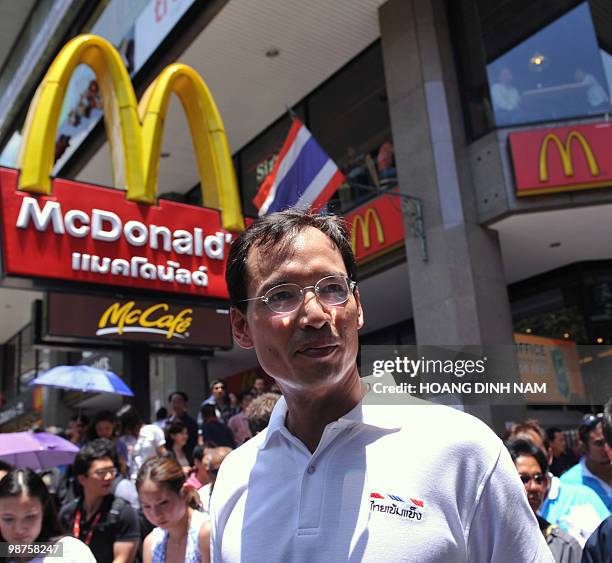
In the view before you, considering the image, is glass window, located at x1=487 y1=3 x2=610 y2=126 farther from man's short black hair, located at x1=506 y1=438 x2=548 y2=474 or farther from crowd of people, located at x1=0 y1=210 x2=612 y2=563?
crowd of people, located at x1=0 y1=210 x2=612 y2=563

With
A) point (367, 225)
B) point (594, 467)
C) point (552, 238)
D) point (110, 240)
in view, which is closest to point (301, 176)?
point (110, 240)

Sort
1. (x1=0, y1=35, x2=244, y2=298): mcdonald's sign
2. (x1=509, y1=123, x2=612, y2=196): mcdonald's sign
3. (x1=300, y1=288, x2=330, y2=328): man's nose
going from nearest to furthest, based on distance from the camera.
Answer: (x1=300, y1=288, x2=330, y2=328): man's nose → (x1=0, y1=35, x2=244, y2=298): mcdonald's sign → (x1=509, y1=123, x2=612, y2=196): mcdonald's sign

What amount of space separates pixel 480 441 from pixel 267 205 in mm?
8285

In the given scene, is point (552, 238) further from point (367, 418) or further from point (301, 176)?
point (367, 418)

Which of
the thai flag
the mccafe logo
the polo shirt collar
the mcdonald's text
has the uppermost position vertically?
the thai flag

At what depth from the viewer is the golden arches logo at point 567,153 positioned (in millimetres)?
10102

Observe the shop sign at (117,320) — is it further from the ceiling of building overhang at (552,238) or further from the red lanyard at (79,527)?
the ceiling of building overhang at (552,238)

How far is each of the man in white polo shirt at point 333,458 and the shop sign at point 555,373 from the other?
82 centimetres

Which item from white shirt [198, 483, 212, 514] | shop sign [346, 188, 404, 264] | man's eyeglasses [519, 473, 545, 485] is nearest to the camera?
man's eyeglasses [519, 473, 545, 485]

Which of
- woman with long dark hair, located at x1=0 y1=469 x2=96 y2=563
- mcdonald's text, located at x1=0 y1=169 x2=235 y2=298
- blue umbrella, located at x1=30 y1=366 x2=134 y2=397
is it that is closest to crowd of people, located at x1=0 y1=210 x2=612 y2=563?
woman with long dark hair, located at x1=0 y1=469 x2=96 y2=563

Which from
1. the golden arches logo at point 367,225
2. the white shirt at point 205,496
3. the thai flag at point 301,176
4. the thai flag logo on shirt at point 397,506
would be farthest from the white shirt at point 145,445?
the thai flag logo on shirt at point 397,506

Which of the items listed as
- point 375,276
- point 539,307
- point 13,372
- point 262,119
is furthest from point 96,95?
point 13,372

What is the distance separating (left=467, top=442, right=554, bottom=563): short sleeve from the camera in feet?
4.54

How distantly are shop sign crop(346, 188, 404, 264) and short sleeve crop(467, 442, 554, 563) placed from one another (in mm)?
10274
